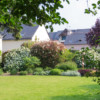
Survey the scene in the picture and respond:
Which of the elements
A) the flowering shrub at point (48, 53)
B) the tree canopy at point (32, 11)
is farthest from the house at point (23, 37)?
the tree canopy at point (32, 11)

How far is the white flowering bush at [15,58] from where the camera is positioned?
65.8 ft

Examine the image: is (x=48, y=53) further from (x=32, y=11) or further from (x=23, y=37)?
(x=32, y=11)

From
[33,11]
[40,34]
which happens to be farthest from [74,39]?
[33,11]

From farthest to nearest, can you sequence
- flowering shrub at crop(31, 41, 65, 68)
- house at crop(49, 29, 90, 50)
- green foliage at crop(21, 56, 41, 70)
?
1. house at crop(49, 29, 90, 50)
2. flowering shrub at crop(31, 41, 65, 68)
3. green foliage at crop(21, 56, 41, 70)

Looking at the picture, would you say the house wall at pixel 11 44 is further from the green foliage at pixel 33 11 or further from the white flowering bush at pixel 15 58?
the green foliage at pixel 33 11

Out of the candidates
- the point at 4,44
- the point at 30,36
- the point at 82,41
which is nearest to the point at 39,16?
the point at 30,36

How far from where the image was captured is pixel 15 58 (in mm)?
20609

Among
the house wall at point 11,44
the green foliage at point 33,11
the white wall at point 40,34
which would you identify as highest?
the white wall at point 40,34

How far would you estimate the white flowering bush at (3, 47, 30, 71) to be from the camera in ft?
65.8

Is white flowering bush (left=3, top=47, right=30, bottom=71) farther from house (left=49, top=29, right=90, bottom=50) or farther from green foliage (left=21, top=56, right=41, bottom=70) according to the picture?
house (left=49, top=29, right=90, bottom=50)

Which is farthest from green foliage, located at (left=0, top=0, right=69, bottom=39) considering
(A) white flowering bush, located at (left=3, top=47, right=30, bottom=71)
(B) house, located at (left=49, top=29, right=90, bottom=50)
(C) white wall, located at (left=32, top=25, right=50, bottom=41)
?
(B) house, located at (left=49, top=29, right=90, bottom=50)

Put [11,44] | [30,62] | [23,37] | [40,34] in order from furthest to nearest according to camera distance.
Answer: [40,34] < [11,44] < [23,37] < [30,62]

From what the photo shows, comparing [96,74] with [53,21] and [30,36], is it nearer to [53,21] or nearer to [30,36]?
[53,21]

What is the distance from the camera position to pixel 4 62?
70.3 feet
